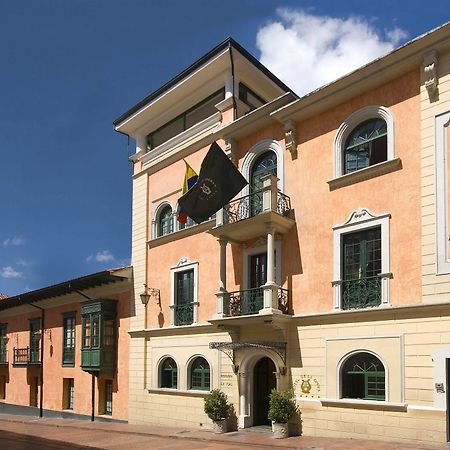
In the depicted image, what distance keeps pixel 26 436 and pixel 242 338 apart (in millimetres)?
9179

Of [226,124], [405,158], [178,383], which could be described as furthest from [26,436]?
[405,158]

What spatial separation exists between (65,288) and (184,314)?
8.32 metres

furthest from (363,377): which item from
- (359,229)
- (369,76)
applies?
(369,76)

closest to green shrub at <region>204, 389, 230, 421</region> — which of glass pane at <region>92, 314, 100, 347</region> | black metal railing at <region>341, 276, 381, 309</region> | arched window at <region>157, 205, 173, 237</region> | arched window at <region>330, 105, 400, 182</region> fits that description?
black metal railing at <region>341, 276, 381, 309</region>

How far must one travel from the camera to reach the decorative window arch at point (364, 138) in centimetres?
1627

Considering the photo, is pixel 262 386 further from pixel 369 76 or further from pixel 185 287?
pixel 369 76

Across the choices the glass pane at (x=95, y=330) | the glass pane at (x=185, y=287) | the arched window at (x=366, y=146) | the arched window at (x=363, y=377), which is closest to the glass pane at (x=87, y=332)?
the glass pane at (x=95, y=330)

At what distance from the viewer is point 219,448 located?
51.4ft

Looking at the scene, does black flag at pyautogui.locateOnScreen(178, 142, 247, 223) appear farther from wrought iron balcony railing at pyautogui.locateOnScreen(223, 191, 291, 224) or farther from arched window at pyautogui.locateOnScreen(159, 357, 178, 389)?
arched window at pyautogui.locateOnScreen(159, 357, 178, 389)

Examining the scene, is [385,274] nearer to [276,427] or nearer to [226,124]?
[276,427]

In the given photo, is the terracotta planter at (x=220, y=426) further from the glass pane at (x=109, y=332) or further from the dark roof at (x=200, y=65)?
the dark roof at (x=200, y=65)

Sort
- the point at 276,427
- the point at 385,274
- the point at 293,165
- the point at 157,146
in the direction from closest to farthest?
the point at 385,274
the point at 276,427
the point at 293,165
the point at 157,146

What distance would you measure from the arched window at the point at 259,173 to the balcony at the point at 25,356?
57.3ft

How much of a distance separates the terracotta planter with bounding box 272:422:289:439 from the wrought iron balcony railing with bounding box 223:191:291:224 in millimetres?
6346
